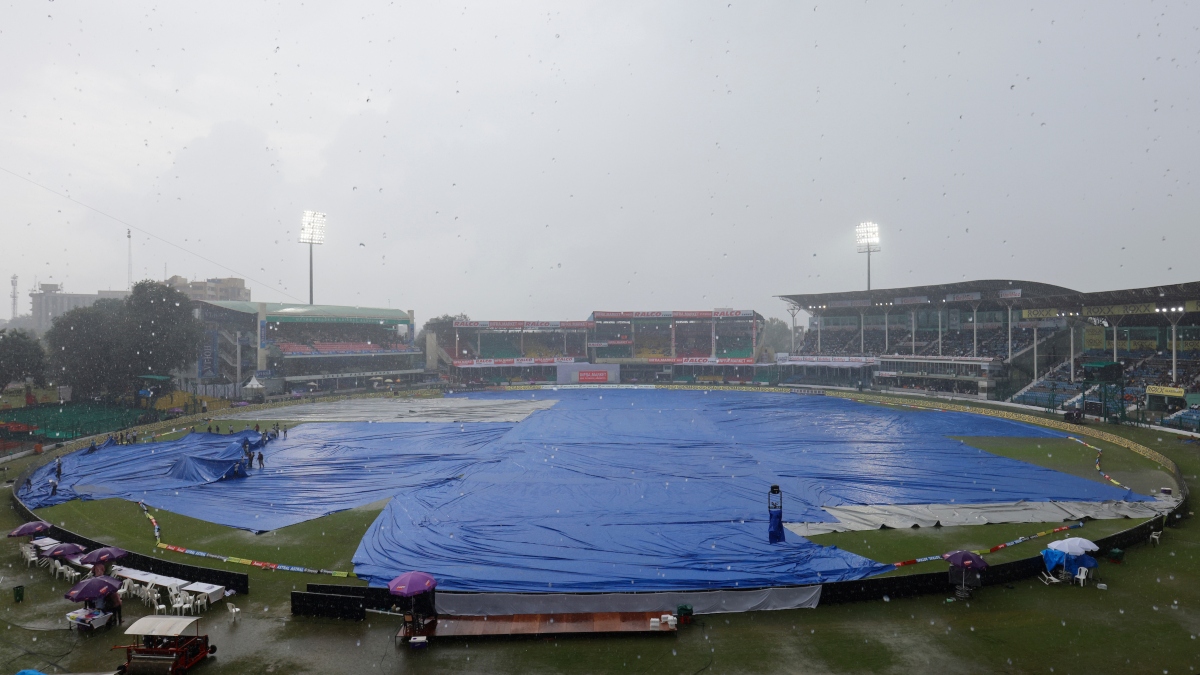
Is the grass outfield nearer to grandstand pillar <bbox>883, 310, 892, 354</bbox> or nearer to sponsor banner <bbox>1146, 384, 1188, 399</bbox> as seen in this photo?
sponsor banner <bbox>1146, 384, 1188, 399</bbox>

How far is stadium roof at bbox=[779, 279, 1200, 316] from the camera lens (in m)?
39.2

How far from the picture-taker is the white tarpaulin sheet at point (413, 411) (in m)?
43.7

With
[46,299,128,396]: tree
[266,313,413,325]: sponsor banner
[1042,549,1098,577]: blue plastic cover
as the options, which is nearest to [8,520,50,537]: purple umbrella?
Answer: [1042,549,1098,577]: blue plastic cover

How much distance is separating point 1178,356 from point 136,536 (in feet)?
206

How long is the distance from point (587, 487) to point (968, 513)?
1321 cm

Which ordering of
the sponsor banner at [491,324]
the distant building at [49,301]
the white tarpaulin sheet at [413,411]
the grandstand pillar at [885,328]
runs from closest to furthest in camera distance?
the white tarpaulin sheet at [413,411]
the grandstand pillar at [885,328]
the sponsor banner at [491,324]
the distant building at [49,301]

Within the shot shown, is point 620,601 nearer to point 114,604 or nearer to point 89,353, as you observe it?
point 114,604

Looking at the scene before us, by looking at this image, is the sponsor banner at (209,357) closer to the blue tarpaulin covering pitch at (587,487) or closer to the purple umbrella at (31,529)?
the blue tarpaulin covering pitch at (587,487)

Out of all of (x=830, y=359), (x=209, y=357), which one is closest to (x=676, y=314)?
(x=830, y=359)

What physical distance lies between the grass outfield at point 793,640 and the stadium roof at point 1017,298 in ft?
111

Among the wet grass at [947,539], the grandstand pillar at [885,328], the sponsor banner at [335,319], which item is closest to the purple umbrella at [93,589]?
the wet grass at [947,539]

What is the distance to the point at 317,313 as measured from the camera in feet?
218

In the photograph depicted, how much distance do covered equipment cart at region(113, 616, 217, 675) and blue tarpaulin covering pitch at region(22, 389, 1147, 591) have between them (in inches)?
166

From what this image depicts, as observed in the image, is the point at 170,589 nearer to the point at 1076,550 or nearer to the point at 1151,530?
the point at 1076,550
